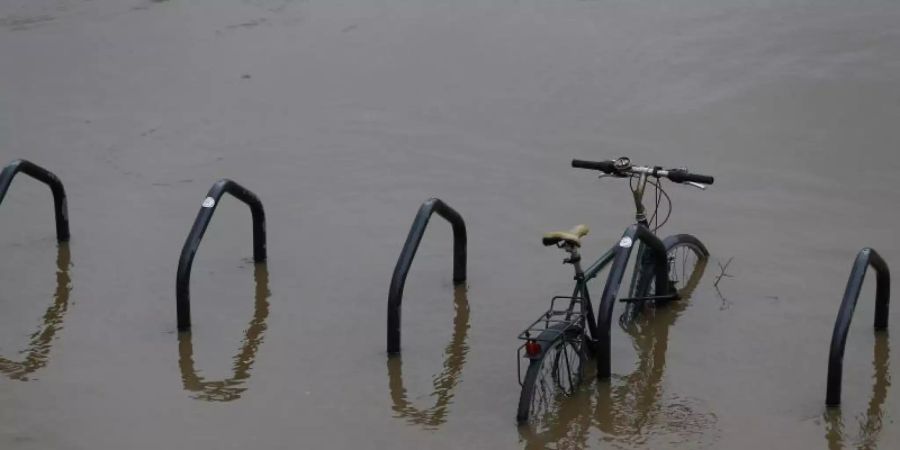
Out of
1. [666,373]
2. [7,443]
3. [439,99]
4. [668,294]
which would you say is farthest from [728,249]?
[7,443]

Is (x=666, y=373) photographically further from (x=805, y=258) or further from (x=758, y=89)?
(x=758, y=89)

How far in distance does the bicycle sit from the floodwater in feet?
0.49

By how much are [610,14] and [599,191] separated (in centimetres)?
390

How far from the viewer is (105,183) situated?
10.1m

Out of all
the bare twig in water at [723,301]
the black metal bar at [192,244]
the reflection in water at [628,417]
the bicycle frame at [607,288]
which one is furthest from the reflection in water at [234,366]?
the bare twig in water at [723,301]

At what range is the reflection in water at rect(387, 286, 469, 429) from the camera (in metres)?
6.13

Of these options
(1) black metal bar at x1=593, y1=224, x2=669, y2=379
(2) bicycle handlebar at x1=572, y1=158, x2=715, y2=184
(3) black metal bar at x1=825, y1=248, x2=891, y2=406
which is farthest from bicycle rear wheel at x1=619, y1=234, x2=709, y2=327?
(3) black metal bar at x1=825, y1=248, x2=891, y2=406

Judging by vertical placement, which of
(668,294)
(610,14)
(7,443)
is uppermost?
(610,14)

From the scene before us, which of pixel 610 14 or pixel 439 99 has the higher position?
pixel 610 14

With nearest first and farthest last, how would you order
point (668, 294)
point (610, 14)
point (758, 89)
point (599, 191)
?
1. point (668, 294)
2. point (599, 191)
3. point (758, 89)
4. point (610, 14)

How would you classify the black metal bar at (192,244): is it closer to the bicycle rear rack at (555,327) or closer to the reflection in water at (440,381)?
the reflection in water at (440,381)

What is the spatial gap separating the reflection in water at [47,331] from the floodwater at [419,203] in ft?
0.09

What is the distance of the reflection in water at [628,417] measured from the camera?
5.87 metres

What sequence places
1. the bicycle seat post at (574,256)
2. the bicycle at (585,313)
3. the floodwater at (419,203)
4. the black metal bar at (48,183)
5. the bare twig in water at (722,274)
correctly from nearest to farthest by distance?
the bicycle at (585,313), the bicycle seat post at (574,256), the floodwater at (419,203), the black metal bar at (48,183), the bare twig in water at (722,274)
